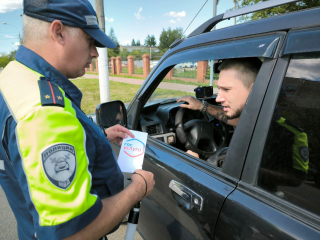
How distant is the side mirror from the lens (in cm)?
179

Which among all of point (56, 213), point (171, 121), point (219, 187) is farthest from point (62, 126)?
point (171, 121)

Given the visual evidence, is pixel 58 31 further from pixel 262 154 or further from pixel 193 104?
pixel 193 104

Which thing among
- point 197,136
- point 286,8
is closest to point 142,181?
point 197,136

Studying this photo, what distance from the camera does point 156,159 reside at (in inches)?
63.6

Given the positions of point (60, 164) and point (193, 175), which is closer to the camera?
point (60, 164)

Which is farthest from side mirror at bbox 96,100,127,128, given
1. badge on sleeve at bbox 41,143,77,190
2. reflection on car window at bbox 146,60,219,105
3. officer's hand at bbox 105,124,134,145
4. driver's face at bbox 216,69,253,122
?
badge on sleeve at bbox 41,143,77,190

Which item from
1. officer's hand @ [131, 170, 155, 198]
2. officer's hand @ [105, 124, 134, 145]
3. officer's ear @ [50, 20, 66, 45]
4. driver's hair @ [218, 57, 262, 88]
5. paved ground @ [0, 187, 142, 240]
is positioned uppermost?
officer's ear @ [50, 20, 66, 45]

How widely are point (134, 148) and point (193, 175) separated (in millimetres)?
418

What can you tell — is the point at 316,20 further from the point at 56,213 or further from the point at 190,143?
the point at 190,143

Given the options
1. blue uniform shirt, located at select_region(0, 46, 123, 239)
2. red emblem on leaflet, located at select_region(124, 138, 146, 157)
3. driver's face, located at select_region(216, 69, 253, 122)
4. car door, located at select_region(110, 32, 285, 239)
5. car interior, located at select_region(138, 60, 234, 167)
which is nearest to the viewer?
blue uniform shirt, located at select_region(0, 46, 123, 239)

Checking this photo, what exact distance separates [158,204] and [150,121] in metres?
0.92

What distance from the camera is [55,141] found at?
731 millimetres

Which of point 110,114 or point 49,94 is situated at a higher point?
point 49,94

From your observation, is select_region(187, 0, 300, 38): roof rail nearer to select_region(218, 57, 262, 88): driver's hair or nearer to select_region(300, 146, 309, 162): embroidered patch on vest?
select_region(218, 57, 262, 88): driver's hair
